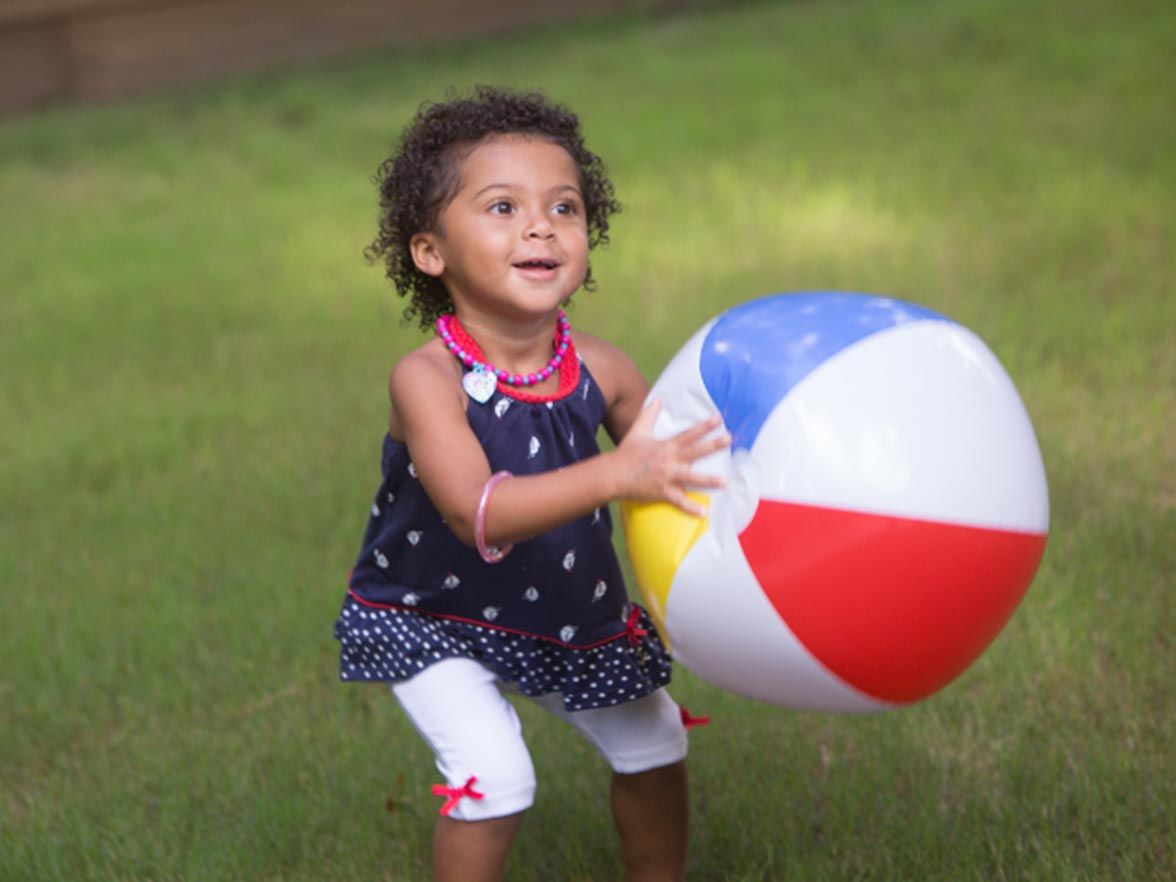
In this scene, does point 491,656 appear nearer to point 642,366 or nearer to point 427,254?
point 427,254

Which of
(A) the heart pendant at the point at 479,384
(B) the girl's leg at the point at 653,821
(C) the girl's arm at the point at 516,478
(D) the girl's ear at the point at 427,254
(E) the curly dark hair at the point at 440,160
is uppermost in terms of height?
(E) the curly dark hair at the point at 440,160

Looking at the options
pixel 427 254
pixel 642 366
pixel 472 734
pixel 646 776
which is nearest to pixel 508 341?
pixel 427 254

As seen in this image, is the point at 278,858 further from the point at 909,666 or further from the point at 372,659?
the point at 909,666

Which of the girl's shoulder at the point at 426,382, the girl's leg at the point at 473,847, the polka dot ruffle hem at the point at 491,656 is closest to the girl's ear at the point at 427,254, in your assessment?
the girl's shoulder at the point at 426,382

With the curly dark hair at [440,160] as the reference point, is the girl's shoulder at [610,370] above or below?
below

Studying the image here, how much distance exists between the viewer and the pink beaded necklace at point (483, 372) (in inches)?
99.4

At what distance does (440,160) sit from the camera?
2625 mm

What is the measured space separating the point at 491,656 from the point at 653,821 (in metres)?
0.42

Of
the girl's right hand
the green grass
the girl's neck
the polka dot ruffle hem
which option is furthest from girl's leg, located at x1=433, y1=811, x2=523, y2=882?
the girl's neck

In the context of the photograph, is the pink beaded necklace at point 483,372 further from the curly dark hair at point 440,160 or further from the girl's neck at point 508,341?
the curly dark hair at point 440,160

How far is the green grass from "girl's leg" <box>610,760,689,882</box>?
139 mm

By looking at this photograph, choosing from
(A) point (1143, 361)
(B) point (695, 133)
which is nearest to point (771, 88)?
(B) point (695, 133)

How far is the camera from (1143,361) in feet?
16.9

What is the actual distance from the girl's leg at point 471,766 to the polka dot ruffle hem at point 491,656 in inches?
1.6
